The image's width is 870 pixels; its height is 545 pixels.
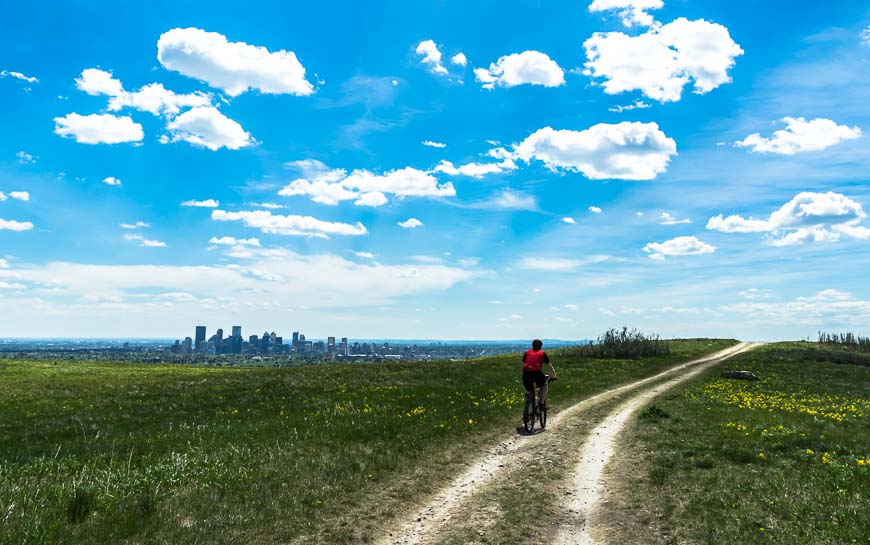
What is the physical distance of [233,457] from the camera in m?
14.3

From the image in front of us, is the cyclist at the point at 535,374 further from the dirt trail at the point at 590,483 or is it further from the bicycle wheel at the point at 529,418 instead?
the dirt trail at the point at 590,483

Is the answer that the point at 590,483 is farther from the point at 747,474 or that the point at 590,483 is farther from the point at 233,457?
the point at 233,457

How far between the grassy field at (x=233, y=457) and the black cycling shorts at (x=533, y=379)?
2.17 m

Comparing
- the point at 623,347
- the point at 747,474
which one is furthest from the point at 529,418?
the point at 623,347

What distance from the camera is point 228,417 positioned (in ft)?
77.4

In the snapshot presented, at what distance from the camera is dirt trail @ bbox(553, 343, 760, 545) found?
985 cm

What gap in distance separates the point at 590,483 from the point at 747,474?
13.3 feet

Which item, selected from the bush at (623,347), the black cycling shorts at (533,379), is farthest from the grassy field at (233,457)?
the bush at (623,347)

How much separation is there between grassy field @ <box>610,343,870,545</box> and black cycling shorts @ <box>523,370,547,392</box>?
3.82 meters

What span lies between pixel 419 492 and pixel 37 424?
20791mm

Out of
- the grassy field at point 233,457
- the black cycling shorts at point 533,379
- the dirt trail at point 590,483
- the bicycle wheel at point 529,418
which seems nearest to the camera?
the grassy field at point 233,457

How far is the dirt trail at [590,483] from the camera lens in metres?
9.85

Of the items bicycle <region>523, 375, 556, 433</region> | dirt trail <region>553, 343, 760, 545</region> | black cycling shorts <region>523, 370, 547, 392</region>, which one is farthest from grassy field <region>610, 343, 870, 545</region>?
black cycling shorts <region>523, 370, 547, 392</region>

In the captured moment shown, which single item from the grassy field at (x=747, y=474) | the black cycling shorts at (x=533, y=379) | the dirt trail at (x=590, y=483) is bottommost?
the dirt trail at (x=590, y=483)
